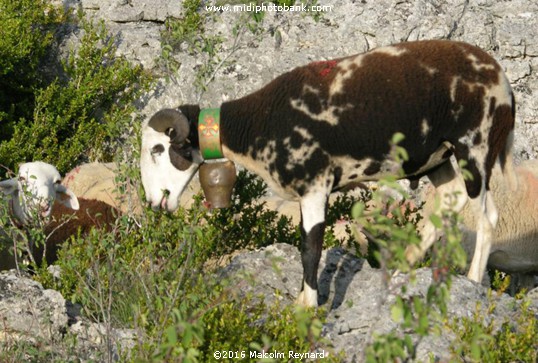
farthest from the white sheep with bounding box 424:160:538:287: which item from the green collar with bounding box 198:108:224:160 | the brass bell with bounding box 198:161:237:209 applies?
the green collar with bounding box 198:108:224:160

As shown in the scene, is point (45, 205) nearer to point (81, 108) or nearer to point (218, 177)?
point (218, 177)

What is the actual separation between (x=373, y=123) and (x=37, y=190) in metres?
4.02

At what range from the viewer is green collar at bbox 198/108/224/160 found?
26.8 ft

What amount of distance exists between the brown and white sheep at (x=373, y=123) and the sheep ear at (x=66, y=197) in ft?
11.5

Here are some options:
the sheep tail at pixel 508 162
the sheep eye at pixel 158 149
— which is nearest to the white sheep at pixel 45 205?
the sheep eye at pixel 158 149

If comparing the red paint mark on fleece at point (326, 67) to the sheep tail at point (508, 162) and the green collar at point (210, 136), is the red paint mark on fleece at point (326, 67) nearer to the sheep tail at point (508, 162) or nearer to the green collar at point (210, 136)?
the green collar at point (210, 136)

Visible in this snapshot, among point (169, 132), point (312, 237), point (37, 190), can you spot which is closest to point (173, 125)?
point (169, 132)

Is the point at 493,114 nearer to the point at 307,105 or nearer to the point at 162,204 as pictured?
the point at 307,105

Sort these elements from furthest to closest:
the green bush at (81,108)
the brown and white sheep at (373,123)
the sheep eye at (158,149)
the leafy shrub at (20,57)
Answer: the leafy shrub at (20,57), the green bush at (81,108), the sheep eye at (158,149), the brown and white sheep at (373,123)

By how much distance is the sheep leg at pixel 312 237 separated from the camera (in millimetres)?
7731

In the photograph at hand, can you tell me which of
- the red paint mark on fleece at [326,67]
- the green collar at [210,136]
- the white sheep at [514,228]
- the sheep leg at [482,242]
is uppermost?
the red paint mark on fleece at [326,67]

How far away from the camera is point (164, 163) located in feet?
27.3

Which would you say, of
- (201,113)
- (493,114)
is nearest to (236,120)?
(201,113)

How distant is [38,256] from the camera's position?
10938mm
